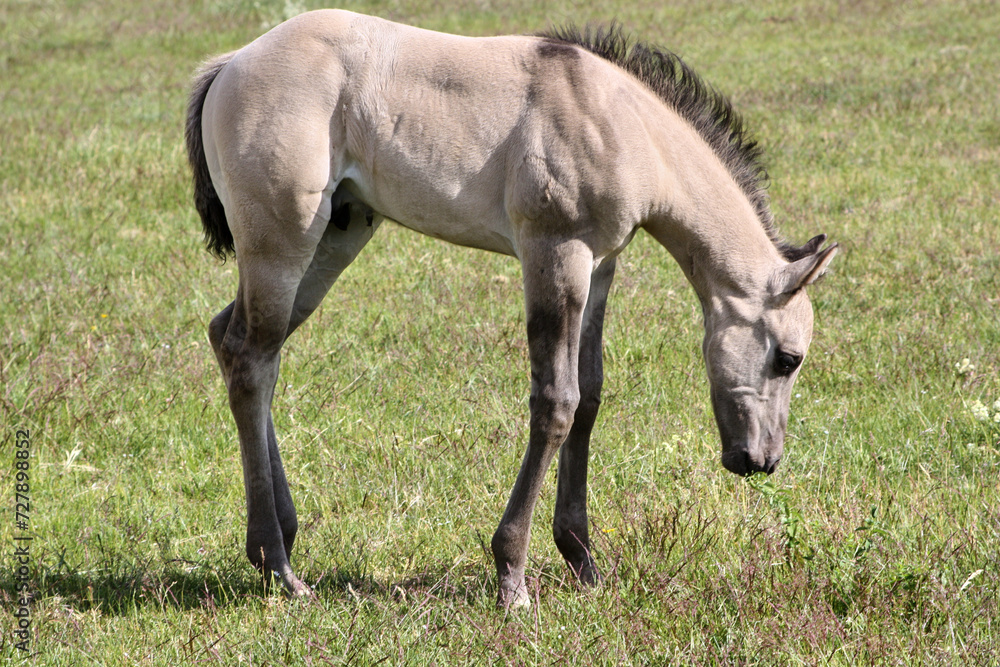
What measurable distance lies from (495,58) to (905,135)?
7740mm

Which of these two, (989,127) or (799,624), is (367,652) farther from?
(989,127)

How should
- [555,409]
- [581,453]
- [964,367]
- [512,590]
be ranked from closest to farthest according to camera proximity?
[555,409], [512,590], [581,453], [964,367]

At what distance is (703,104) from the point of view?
3.55 metres

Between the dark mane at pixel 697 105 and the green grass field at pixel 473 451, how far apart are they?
3.45 feet

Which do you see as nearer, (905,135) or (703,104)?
(703,104)

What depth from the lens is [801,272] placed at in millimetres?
3342

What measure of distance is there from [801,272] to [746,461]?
2.46ft

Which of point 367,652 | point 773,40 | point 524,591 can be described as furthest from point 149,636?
point 773,40

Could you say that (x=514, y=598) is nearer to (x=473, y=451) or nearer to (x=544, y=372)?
(x=544, y=372)

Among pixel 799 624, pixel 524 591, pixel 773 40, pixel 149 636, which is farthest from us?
pixel 773 40

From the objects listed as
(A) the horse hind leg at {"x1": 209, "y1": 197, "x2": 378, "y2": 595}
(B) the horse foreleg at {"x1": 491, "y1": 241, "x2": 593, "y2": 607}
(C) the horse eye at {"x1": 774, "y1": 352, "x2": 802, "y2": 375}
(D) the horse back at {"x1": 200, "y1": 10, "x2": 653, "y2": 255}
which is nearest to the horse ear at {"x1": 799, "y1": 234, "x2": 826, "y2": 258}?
(C) the horse eye at {"x1": 774, "y1": 352, "x2": 802, "y2": 375}

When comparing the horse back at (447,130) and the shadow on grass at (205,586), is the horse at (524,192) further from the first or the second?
the shadow on grass at (205,586)

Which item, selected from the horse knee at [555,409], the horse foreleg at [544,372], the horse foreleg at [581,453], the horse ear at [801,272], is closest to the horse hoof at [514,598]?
the horse foreleg at [544,372]

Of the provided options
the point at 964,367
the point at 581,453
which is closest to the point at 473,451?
the point at 581,453
